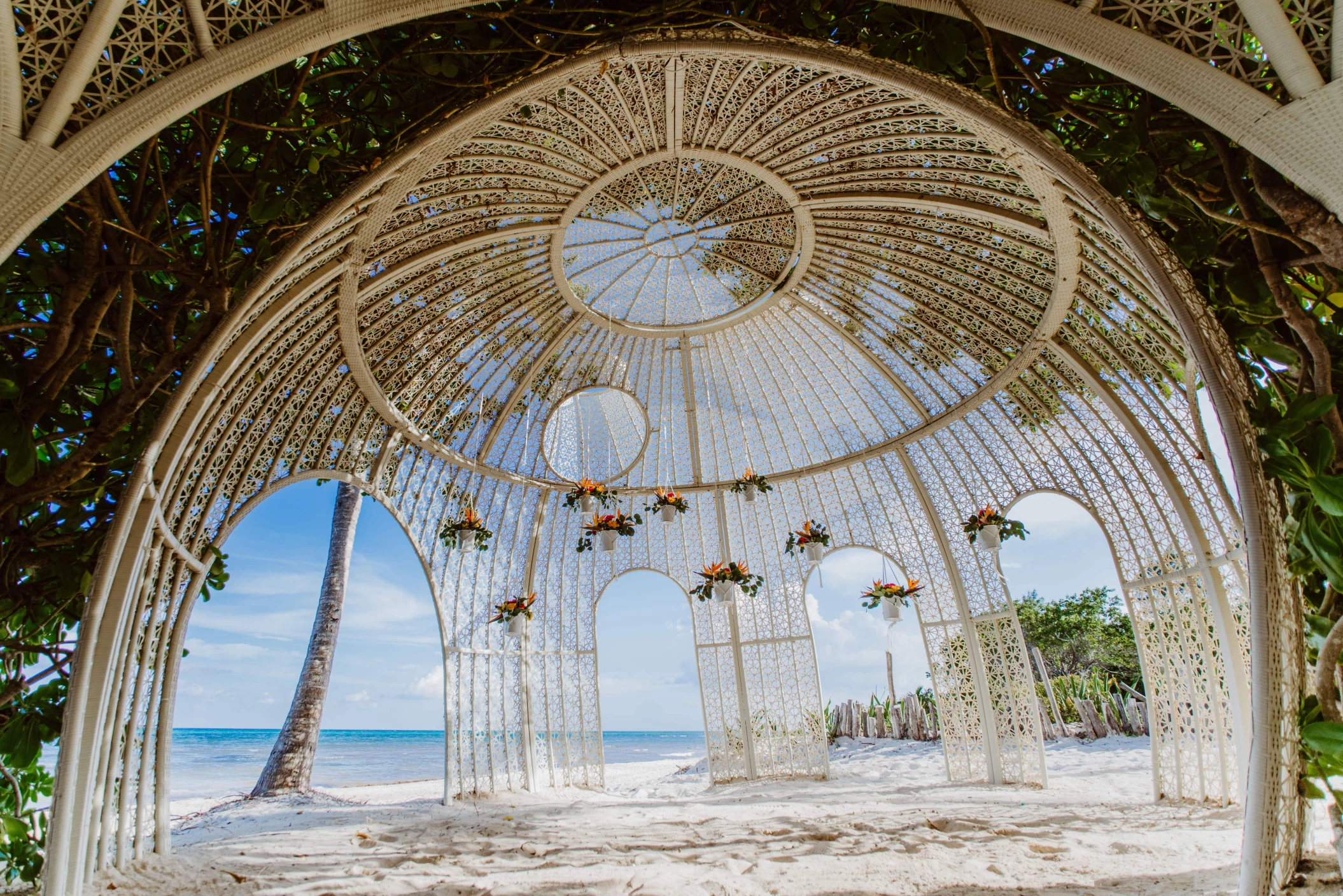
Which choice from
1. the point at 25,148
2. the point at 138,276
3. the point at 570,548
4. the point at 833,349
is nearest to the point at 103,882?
the point at 138,276

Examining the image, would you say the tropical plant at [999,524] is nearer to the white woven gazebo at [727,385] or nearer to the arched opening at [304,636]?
the white woven gazebo at [727,385]

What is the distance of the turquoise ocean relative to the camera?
85.6 feet

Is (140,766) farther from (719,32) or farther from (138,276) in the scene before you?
(719,32)

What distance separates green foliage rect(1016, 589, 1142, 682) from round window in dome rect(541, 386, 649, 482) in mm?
17234

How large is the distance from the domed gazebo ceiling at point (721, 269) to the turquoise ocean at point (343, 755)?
16008 mm

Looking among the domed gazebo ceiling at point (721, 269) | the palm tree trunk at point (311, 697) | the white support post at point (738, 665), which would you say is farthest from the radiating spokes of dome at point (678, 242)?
the palm tree trunk at point (311, 697)

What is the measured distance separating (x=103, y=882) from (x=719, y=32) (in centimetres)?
548

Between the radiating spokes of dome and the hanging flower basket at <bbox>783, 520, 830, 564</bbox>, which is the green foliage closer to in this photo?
the hanging flower basket at <bbox>783, 520, 830, 564</bbox>

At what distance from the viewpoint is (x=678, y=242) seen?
7316 millimetres

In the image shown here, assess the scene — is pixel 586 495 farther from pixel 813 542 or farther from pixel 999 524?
pixel 999 524

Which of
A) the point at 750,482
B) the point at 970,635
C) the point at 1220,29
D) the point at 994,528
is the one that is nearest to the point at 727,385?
Answer: the point at 750,482

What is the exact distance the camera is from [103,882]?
3.99 metres

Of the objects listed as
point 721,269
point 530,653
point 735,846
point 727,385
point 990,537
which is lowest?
point 735,846

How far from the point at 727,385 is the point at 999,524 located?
379 cm
